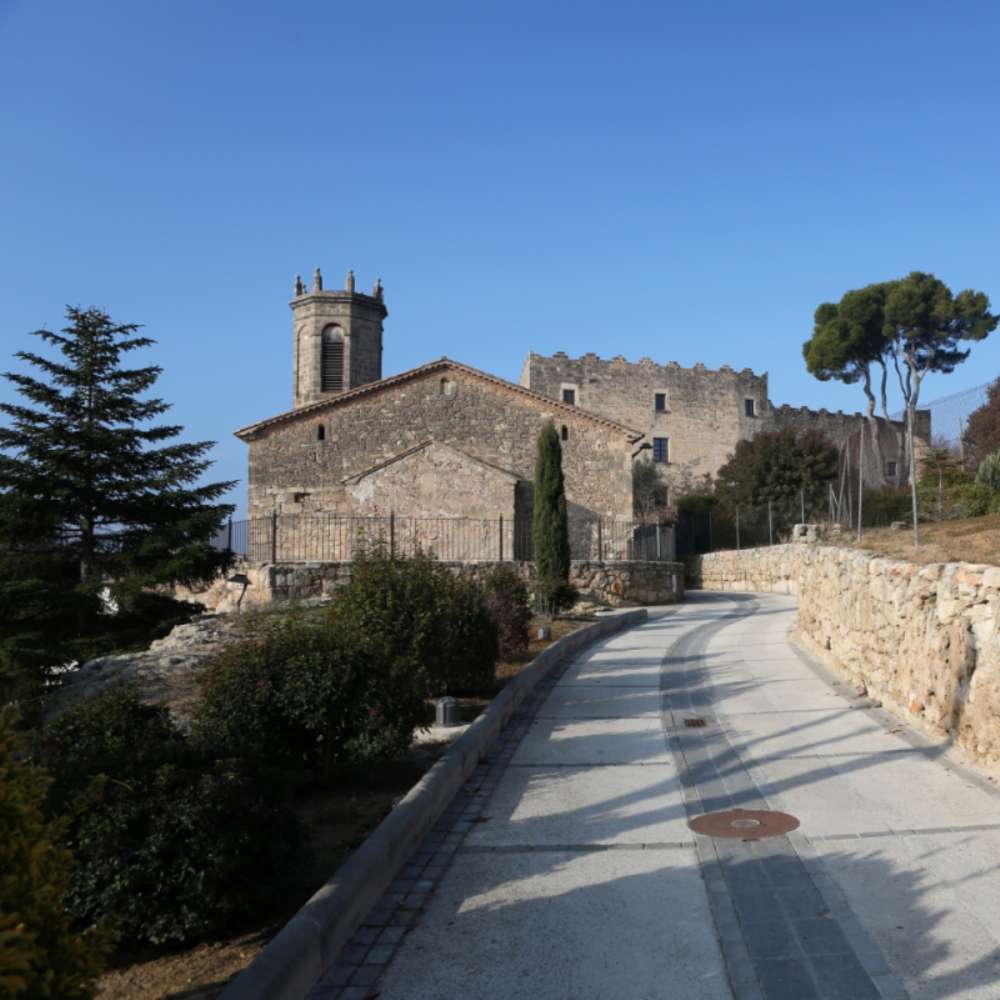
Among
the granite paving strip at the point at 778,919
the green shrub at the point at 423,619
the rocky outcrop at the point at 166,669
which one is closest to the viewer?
the granite paving strip at the point at 778,919

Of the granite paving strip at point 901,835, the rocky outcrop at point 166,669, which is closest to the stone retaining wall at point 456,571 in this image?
the rocky outcrop at point 166,669

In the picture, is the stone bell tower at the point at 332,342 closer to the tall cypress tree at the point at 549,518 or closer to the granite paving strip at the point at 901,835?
the tall cypress tree at the point at 549,518

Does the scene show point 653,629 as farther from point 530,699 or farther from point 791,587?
point 791,587

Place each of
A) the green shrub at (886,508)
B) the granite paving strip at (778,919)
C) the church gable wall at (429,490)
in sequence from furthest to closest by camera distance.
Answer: the church gable wall at (429,490) → the green shrub at (886,508) → the granite paving strip at (778,919)

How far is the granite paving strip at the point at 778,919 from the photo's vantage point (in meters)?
3.62

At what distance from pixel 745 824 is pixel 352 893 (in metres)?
2.66

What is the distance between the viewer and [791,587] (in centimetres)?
3058

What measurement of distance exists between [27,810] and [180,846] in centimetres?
211

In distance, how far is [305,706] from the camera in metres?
6.62

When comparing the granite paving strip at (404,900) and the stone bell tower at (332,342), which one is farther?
the stone bell tower at (332,342)

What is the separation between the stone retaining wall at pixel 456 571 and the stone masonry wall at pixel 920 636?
10.1 meters

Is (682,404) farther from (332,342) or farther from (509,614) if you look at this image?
(509,614)

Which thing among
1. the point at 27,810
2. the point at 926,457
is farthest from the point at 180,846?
the point at 926,457

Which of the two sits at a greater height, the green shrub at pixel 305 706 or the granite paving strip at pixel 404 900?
the green shrub at pixel 305 706
